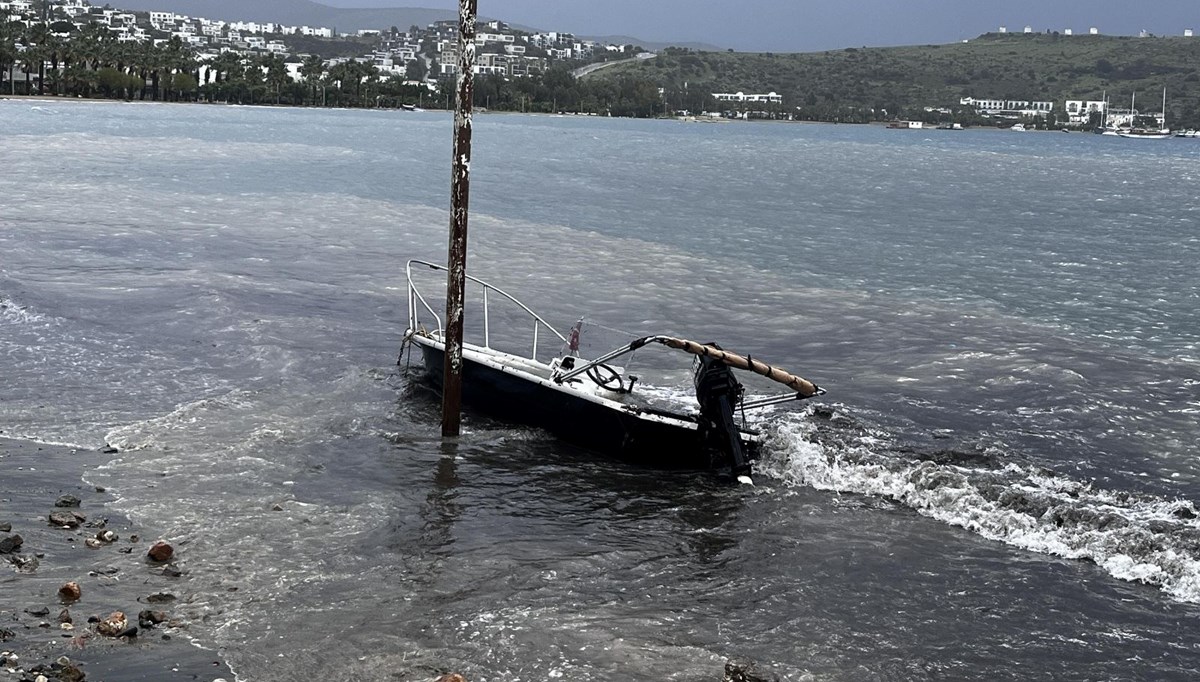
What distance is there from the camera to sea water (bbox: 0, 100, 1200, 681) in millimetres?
10859

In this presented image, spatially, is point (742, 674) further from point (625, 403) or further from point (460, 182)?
point (460, 182)

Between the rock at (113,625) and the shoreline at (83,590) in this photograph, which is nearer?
the shoreline at (83,590)

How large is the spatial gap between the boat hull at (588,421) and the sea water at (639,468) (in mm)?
248

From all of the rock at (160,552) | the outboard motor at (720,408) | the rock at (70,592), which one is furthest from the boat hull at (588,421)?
the rock at (70,592)

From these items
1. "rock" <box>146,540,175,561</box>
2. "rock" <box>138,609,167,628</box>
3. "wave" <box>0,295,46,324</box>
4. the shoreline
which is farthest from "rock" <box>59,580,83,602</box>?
"wave" <box>0,295,46,324</box>

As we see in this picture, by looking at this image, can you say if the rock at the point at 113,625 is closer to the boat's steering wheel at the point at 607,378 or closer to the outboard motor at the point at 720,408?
the outboard motor at the point at 720,408

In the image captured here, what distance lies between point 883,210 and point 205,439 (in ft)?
168

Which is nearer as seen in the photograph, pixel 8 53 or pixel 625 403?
pixel 625 403

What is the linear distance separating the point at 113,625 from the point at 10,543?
2292 mm

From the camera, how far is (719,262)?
127 feet

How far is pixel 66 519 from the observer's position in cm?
1241

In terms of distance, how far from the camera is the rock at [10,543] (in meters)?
11.5

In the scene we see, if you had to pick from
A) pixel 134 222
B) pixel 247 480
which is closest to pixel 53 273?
pixel 134 222

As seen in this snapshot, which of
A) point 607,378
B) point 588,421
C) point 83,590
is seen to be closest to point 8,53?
point 607,378
